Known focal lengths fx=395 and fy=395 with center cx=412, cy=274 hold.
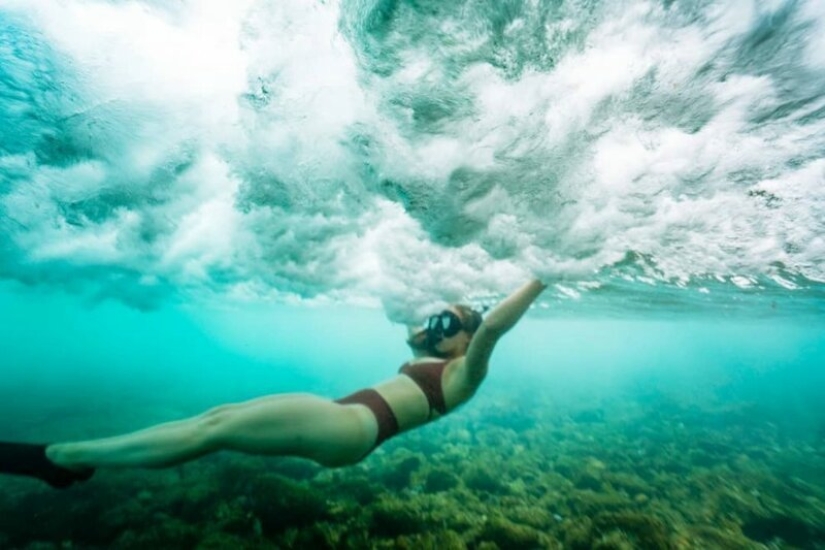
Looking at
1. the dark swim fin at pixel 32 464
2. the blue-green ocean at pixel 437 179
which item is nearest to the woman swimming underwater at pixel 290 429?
the dark swim fin at pixel 32 464

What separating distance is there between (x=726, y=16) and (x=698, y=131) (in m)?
2.89

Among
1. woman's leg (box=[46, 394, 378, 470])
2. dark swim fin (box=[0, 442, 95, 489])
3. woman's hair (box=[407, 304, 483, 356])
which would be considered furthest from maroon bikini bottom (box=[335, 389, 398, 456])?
dark swim fin (box=[0, 442, 95, 489])

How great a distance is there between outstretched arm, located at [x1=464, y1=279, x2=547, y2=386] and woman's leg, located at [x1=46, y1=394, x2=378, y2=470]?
1.47m

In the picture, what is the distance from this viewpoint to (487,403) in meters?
37.6

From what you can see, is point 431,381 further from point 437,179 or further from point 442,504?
point 442,504

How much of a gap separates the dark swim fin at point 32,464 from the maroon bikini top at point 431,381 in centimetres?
343

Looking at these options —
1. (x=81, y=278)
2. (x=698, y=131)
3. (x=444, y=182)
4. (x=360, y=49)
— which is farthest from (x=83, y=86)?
(x=81, y=278)

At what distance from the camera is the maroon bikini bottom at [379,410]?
447 cm

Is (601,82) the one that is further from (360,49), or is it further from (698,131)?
(360,49)

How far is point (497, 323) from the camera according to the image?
4035 mm

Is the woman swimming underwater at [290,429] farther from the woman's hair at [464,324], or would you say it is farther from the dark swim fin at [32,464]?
the woman's hair at [464,324]

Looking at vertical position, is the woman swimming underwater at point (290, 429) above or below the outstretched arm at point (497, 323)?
below

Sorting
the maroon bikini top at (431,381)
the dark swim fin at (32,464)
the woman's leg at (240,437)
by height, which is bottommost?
the dark swim fin at (32,464)

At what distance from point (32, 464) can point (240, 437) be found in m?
1.79
